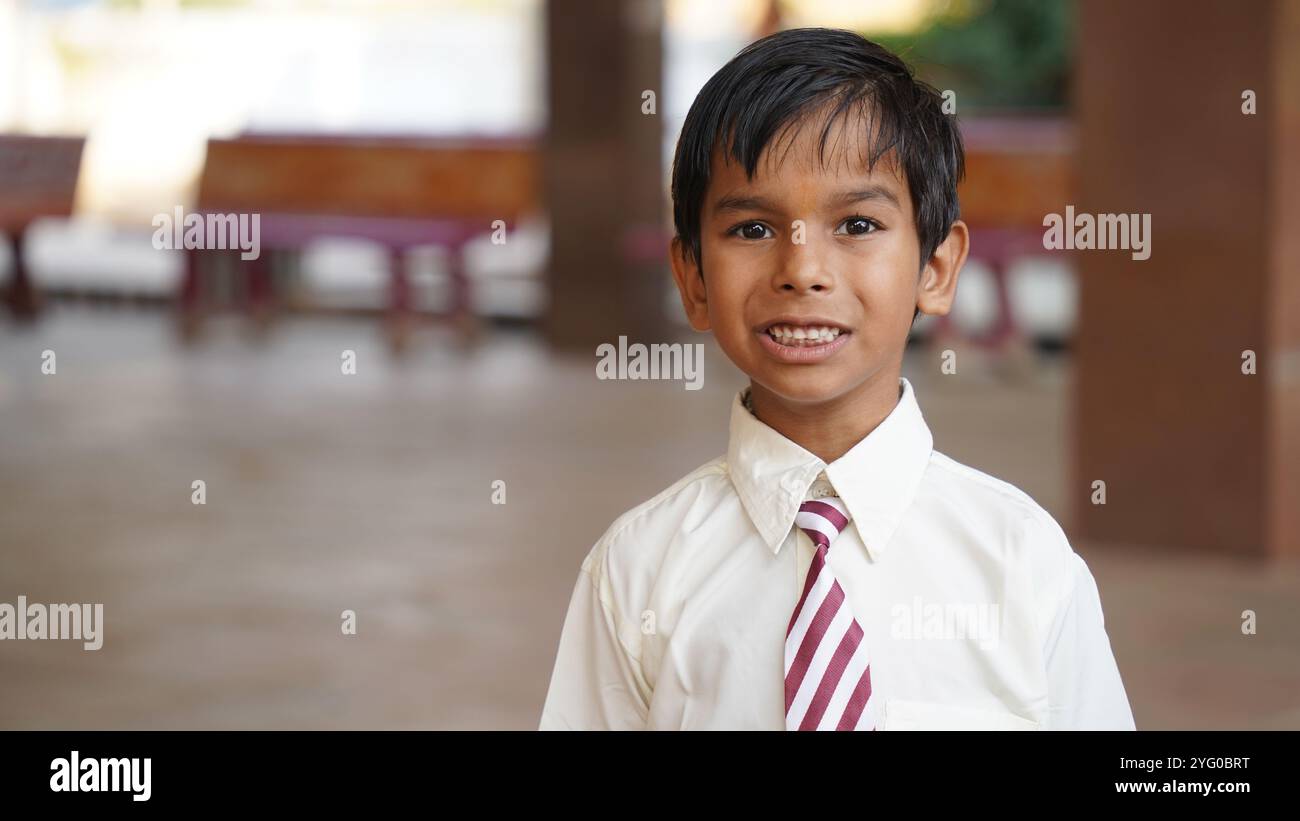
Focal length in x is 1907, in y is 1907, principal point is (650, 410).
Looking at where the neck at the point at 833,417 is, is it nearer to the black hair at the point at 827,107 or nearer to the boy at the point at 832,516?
the boy at the point at 832,516

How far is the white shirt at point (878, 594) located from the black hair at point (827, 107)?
0.20 m

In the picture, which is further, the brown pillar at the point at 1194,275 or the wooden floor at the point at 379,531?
the brown pillar at the point at 1194,275

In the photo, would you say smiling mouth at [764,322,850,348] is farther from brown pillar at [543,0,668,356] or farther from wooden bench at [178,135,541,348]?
wooden bench at [178,135,541,348]

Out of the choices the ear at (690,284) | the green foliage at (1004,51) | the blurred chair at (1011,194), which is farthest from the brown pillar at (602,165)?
the ear at (690,284)

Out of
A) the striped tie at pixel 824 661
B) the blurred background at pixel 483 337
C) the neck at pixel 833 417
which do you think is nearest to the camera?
the striped tie at pixel 824 661

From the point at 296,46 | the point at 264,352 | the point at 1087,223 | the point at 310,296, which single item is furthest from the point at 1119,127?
the point at 296,46

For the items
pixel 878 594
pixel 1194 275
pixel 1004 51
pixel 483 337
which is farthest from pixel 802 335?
pixel 1004 51

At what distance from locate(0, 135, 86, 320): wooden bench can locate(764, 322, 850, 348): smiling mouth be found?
34.4 ft

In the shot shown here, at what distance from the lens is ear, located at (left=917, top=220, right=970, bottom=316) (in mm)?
1562

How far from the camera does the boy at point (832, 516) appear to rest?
145 centimetres

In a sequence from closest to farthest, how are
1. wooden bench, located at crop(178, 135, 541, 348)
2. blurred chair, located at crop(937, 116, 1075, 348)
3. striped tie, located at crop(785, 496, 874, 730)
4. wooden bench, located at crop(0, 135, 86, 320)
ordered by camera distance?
striped tie, located at crop(785, 496, 874, 730), blurred chair, located at crop(937, 116, 1075, 348), wooden bench, located at crop(178, 135, 541, 348), wooden bench, located at crop(0, 135, 86, 320)

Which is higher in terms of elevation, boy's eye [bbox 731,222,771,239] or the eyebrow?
the eyebrow

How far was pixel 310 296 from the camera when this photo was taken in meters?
12.3

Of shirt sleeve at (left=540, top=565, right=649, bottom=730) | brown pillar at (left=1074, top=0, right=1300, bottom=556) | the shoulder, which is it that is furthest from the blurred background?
the shoulder
